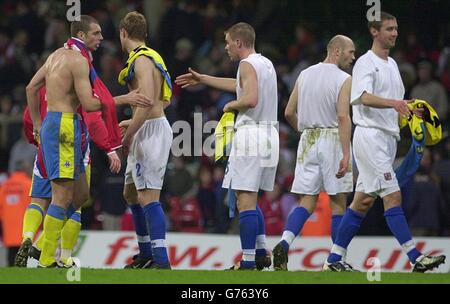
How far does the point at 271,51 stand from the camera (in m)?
19.2

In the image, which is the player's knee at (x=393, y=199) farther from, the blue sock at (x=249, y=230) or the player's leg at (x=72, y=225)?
the player's leg at (x=72, y=225)

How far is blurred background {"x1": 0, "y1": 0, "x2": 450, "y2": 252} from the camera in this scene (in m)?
16.2

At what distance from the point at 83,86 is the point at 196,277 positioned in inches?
72.6

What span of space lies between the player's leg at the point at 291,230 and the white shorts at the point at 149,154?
3.91 feet

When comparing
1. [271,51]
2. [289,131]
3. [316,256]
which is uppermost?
[271,51]

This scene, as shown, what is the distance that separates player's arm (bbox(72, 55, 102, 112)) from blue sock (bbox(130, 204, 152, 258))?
1.23m

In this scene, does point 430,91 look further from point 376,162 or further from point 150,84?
point 150,84

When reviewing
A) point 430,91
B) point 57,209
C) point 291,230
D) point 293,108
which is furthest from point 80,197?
point 430,91

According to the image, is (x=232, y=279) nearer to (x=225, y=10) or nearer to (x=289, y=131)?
(x=289, y=131)

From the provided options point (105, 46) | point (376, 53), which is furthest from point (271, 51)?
point (376, 53)

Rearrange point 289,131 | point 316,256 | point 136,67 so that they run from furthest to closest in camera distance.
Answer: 1. point 289,131
2. point 316,256
3. point 136,67

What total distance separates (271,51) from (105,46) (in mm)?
2517

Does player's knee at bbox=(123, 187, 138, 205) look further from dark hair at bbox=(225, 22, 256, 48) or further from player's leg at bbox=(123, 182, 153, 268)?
dark hair at bbox=(225, 22, 256, 48)

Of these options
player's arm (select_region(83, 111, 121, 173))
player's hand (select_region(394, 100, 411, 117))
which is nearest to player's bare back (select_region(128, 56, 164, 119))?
player's arm (select_region(83, 111, 121, 173))
